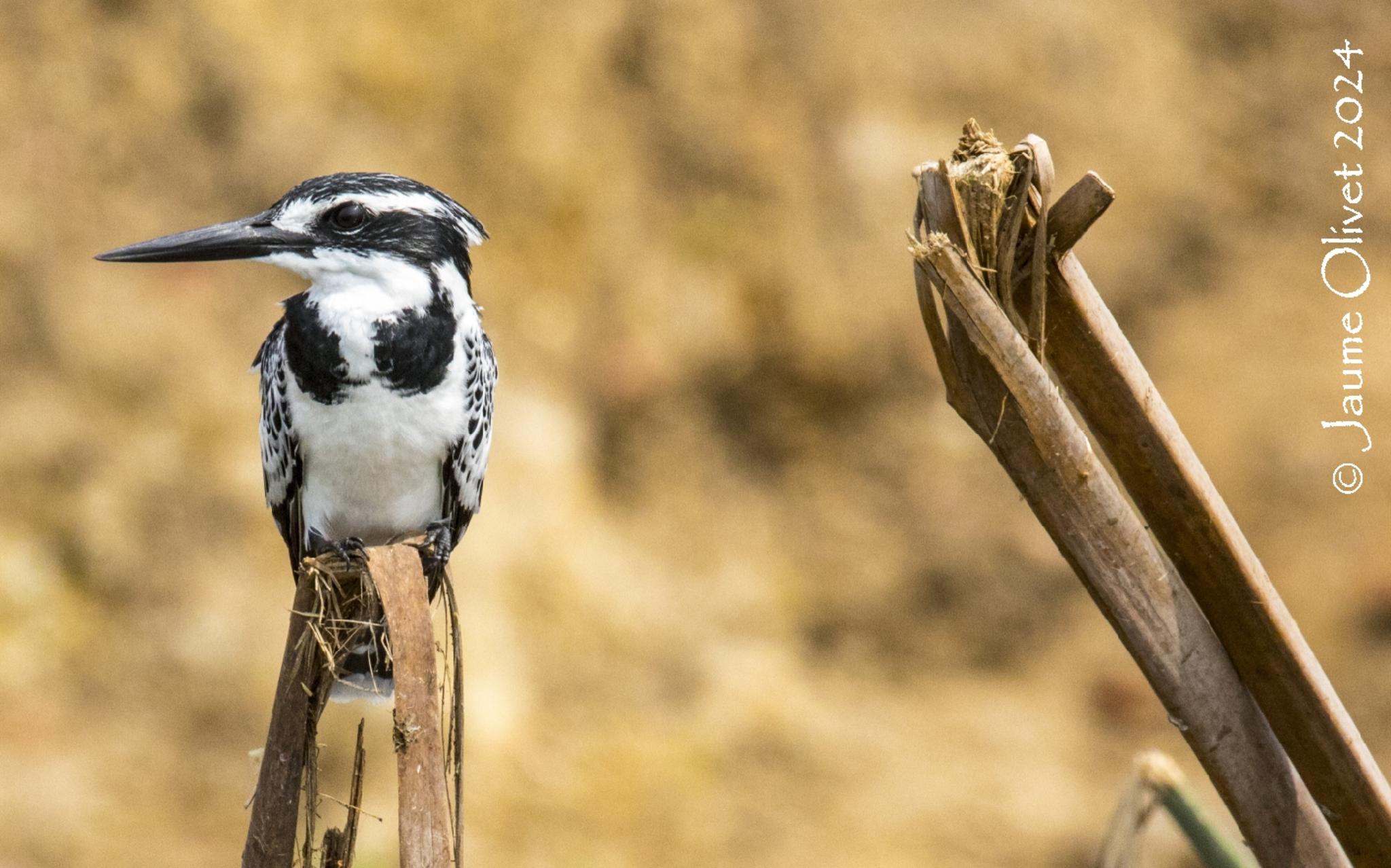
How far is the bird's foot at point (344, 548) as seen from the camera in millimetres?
1957

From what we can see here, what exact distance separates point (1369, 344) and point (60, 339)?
6.45 meters

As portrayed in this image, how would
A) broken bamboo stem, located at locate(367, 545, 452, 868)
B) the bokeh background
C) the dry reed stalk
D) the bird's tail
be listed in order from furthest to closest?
1. the bokeh background
2. the bird's tail
3. the dry reed stalk
4. broken bamboo stem, located at locate(367, 545, 452, 868)

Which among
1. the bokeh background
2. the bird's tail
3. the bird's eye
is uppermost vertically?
the bokeh background

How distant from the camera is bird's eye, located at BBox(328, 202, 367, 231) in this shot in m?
2.44

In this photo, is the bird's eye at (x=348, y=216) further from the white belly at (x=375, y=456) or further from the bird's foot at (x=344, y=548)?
the bird's foot at (x=344, y=548)

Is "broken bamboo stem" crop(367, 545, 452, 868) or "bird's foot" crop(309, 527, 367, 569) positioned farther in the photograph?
"bird's foot" crop(309, 527, 367, 569)

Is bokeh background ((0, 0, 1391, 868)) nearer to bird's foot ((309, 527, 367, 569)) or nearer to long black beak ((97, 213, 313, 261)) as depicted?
bird's foot ((309, 527, 367, 569))

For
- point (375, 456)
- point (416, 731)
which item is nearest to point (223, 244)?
point (375, 456)

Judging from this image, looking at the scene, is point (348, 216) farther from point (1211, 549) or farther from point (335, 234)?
point (1211, 549)

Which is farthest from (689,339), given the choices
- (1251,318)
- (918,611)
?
(1251,318)

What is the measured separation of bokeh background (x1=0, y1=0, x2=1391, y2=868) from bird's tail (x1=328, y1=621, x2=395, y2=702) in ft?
12.6

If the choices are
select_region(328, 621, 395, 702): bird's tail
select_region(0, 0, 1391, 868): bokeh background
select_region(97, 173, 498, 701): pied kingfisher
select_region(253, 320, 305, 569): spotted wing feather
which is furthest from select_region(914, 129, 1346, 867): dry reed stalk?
select_region(0, 0, 1391, 868): bokeh background

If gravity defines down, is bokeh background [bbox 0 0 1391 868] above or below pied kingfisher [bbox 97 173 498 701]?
above

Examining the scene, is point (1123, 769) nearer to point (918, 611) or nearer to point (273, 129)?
A: point (918, 611)
